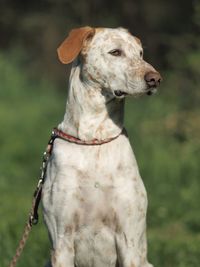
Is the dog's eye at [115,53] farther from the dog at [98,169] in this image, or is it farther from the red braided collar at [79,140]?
the red braided collar at [79,140]

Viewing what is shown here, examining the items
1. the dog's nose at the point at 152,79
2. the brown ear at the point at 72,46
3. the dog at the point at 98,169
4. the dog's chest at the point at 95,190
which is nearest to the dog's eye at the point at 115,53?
the dog at the point at 98,169

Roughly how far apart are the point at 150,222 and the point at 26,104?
6.99 m

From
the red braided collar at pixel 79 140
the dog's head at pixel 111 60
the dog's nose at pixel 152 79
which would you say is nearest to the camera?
the dog's nose at pixel 152 79

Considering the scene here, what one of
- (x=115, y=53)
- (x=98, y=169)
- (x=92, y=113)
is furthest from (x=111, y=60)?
(x=98, y=169)

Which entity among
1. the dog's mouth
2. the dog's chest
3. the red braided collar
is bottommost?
the dog's chest

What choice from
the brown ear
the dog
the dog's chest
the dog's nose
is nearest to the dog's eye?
the dog

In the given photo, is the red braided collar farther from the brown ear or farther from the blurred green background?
the blurred green background

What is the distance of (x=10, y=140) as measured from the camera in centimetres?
1379

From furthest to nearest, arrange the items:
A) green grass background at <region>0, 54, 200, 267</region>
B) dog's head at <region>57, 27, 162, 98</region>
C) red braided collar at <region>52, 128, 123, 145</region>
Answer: green grass background at <region>0, 54, 200, 267</region> < red braided collar at <region>52, 128, 123, 145</region> < dog's head at <region>57, 27, 162, 98</region>

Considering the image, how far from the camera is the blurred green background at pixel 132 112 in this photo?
9109 mm

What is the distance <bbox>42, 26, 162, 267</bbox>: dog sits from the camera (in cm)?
590

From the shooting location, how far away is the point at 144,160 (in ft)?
39.7

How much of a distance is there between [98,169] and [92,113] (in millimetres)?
420

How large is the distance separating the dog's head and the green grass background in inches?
82.1
